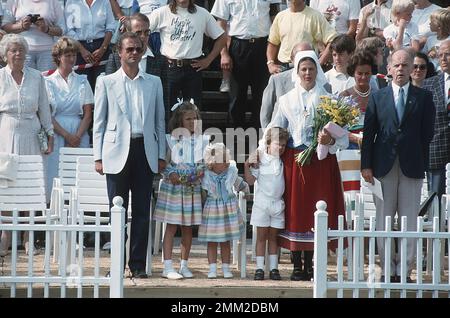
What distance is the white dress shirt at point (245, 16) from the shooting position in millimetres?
14406

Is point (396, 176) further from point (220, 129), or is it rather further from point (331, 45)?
point (220, 129)

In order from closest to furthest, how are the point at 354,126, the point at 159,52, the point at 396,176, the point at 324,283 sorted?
1. the point at 324,283
2. the point at 396,176
3. the point at 354,126
4. the point at 159,52

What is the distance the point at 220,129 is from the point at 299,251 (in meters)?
3.83

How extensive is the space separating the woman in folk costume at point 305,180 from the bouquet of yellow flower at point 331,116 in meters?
0.07

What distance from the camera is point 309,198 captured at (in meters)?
11.3

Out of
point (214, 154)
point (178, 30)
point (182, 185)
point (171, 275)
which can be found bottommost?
point (171, 275)

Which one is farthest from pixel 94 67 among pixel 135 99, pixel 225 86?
pixel 135 99

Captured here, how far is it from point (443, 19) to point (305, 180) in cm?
330

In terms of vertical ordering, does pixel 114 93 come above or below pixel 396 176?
above

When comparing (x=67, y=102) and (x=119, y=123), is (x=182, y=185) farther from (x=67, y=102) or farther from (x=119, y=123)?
(x=67, y=102)

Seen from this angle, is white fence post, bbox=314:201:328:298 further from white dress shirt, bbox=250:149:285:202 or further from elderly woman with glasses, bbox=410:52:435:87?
elderly woman with glasses, bbox=410:52:435:87
